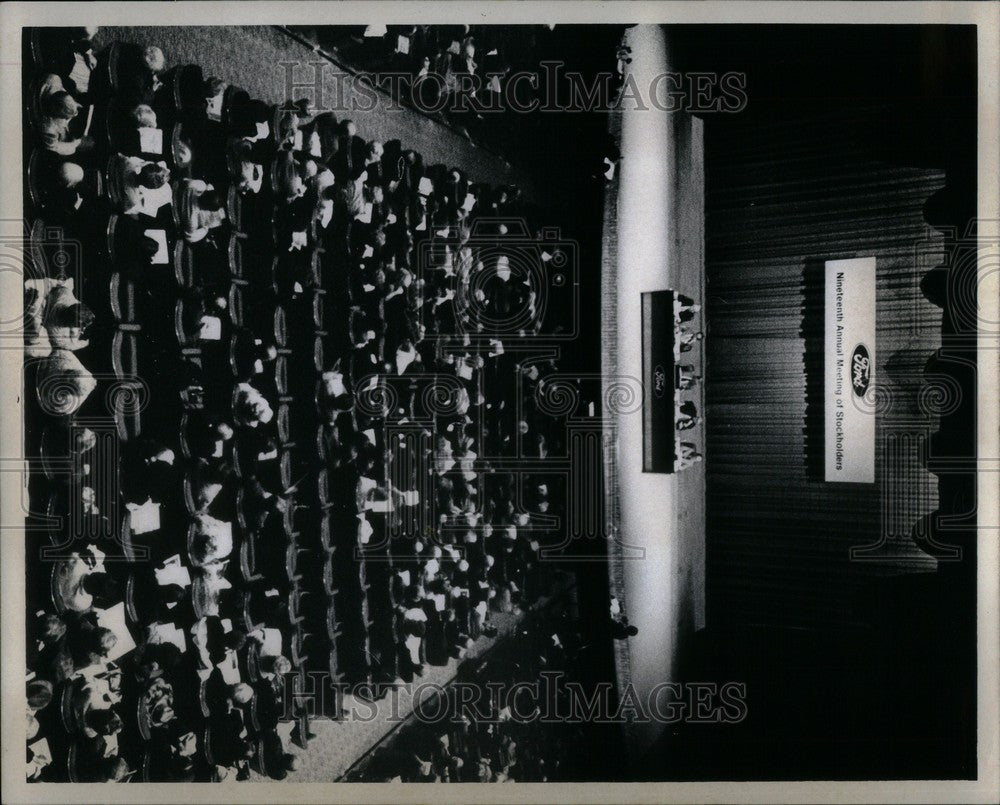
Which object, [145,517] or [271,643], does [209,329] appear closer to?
[145,517]

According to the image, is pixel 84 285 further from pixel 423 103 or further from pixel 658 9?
pixel 658 9

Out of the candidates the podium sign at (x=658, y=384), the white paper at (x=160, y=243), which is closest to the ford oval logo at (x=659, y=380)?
the podium sign at (x=658, y=384)

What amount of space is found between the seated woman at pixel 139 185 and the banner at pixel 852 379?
822mm

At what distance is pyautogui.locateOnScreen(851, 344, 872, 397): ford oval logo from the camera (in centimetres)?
80

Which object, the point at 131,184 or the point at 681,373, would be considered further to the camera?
the point at 681,373

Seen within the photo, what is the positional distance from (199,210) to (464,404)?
0.38m

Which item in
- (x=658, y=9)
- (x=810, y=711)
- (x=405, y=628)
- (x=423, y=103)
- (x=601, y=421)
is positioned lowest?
(x=810, y=711)

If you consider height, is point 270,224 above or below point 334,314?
above

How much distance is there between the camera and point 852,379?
0.80m

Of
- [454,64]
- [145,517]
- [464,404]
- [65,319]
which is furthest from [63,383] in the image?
[454,64]

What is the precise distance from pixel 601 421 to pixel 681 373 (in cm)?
13

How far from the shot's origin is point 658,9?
0.76 metres

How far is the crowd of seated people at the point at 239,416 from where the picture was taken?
0.74 m

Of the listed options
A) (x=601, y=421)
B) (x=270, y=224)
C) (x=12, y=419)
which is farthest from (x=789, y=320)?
(x=12, y=419)
